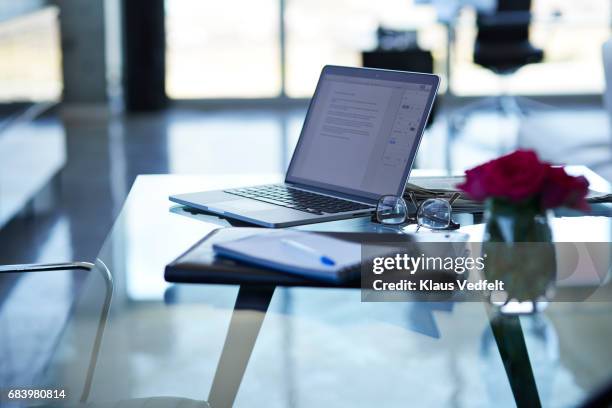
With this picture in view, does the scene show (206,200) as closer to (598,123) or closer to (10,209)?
(10,209)

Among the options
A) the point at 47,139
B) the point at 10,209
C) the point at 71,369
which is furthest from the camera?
the point at 47,139

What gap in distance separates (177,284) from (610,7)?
6.86m

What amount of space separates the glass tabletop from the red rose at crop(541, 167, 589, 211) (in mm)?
144

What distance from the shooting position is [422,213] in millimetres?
1620

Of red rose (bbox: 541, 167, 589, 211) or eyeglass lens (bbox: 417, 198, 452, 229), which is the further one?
eyeglass lens (bbox: 417, 198, 452, 229)

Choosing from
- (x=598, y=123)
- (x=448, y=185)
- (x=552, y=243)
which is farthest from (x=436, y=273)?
(x=598, y=123)

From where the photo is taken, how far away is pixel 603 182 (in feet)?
6.45

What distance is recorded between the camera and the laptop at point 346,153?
5.77 ft

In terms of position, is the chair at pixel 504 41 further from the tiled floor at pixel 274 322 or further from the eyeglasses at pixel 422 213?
the eyeglasses at pixel 422 213

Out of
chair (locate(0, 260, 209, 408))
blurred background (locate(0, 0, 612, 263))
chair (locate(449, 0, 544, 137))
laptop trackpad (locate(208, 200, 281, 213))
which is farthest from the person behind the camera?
chair (locate(449, 0, 544, 137))

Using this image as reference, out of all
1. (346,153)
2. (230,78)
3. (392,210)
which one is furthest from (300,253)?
(230,78)

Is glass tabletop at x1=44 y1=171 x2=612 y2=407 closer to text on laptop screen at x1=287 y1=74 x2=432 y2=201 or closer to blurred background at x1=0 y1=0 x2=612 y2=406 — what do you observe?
blurred background at x1=0 y1=0 x2=612 y2=406

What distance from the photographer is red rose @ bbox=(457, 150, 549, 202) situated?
1267mm

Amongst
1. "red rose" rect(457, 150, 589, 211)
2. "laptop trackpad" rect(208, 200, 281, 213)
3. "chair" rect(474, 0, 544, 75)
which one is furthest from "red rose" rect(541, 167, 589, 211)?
"chair" rect(474, 0, 544, 75)
